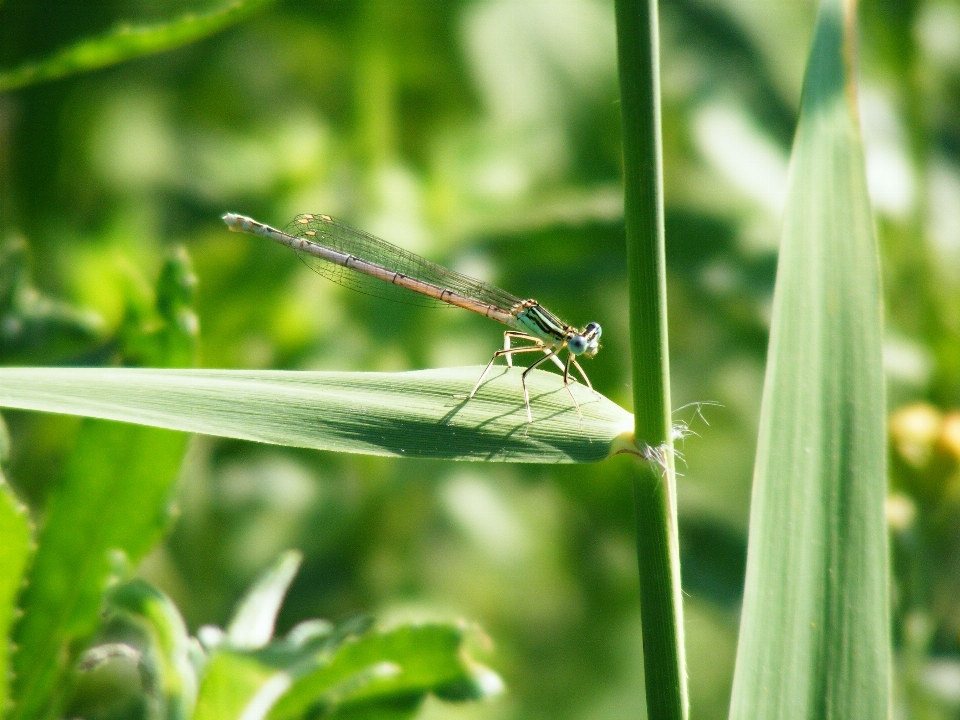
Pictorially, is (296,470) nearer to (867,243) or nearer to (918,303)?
(867,243)

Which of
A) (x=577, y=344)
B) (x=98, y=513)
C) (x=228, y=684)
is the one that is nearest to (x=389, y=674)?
(x=228, y=684)

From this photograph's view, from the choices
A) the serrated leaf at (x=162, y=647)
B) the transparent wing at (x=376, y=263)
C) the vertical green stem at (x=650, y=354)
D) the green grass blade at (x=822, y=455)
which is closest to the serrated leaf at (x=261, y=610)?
the serrated leaf at (x=162, y=647)

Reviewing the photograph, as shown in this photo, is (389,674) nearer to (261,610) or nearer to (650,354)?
(261,610)

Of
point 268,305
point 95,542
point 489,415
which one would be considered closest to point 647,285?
point 489,415

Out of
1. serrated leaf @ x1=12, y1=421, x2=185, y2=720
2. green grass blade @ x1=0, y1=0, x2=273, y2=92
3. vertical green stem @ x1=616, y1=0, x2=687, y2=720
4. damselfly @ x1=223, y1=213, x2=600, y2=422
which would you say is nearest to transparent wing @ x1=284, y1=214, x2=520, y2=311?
damselfly @ x1=223, y1=213, x2=600, y2=422

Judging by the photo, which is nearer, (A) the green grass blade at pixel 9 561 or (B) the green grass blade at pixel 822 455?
(B) the green grass blade at pixel 822 455

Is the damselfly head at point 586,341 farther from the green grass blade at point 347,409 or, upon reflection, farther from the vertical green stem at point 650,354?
the vertical green stem at point 650,354
